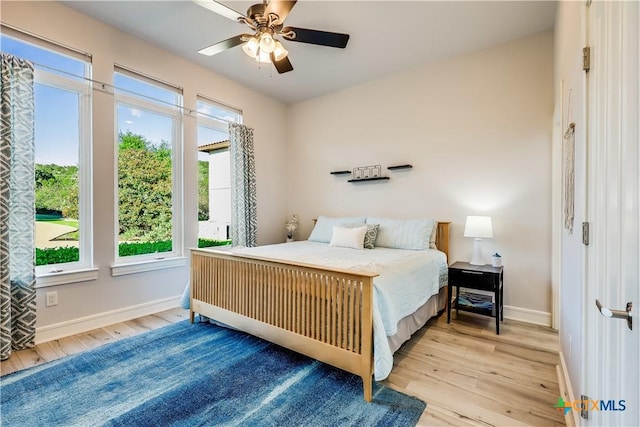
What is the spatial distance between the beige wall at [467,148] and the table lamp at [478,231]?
22 cm

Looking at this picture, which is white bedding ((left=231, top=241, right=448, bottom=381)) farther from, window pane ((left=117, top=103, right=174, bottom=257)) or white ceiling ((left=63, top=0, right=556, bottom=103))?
white ceiling ((left=63, top=0, right=556, bottom=103))

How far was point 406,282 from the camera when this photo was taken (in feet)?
7.48

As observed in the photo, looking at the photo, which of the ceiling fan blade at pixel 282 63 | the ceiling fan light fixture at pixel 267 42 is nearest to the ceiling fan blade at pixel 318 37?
the ceiling fan light fixture at pixel 267 42

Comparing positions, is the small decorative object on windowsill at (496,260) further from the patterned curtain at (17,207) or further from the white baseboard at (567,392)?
the patterned curtain at (17,207)

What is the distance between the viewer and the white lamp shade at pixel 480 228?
294 centimetres

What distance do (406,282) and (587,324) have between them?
117cm

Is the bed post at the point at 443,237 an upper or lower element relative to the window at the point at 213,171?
lower

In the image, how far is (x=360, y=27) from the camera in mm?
2900

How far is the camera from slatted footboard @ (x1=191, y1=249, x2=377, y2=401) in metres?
1.82

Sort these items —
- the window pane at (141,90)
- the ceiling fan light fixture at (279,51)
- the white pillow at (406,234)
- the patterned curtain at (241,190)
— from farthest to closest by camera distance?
the patterned curtain at (241,190) → the white pillow at (406,234) → the window pane at (141,90) → the ceiling fan light fixture at (279,51)

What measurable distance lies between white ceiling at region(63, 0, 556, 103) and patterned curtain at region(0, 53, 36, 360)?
0.93m

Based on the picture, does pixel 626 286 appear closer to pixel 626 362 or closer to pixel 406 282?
pixel 626 362

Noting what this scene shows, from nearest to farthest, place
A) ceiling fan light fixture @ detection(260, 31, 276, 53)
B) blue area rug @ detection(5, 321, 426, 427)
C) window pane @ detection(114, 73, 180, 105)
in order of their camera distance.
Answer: blue area rug @ detection(5, 321, 426, 427) → ceiling fan light fixture @ detection(260, 31, 276, 53) → window pane @ detection(114, 73, 180, 105)

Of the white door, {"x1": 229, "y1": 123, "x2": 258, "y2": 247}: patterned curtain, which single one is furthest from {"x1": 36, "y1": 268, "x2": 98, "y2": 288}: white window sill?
the white door
